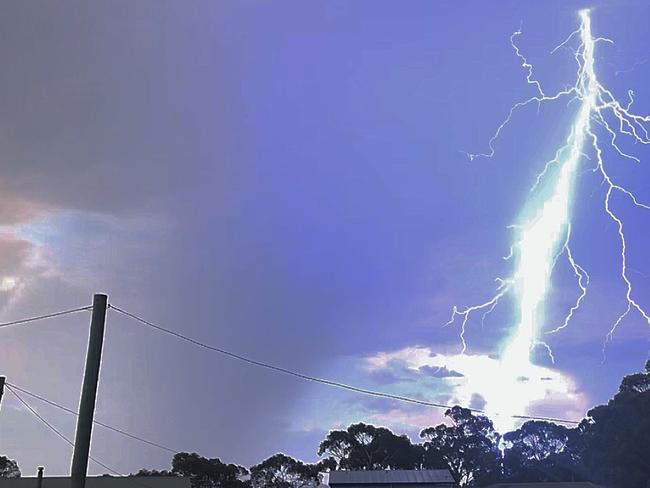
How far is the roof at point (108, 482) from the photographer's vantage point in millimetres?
29250

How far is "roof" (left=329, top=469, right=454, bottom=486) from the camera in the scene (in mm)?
52438

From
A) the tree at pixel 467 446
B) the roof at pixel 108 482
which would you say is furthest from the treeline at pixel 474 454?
the roof at pixel 108 482

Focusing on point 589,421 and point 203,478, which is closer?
point 589,421

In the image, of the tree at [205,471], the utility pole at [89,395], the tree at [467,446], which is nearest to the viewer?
the utility pole at [89,395]

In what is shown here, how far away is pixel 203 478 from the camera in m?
65.9

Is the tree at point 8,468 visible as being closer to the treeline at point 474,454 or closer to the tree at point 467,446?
the treeline at point 474,454

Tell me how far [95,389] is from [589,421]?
186 ft

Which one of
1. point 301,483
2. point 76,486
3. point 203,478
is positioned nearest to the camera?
point 76,486

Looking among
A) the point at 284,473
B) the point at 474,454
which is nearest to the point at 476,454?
the point at 474,454

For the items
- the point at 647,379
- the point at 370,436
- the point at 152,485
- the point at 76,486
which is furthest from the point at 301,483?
the point at 76,486

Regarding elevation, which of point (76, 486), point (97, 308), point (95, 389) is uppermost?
point (97, 308)

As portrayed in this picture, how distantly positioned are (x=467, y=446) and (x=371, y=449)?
1218 centimetres

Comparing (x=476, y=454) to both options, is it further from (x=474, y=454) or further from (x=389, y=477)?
(x=389, y=477)

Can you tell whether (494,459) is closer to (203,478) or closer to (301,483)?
(301,483)
